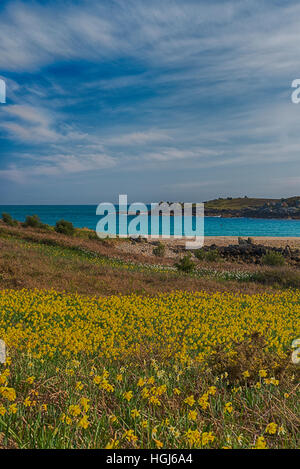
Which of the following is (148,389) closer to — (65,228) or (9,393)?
(9,393)

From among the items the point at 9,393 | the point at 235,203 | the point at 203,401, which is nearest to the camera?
the point at 9,393

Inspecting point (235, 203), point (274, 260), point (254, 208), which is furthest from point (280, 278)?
point (235, 203)

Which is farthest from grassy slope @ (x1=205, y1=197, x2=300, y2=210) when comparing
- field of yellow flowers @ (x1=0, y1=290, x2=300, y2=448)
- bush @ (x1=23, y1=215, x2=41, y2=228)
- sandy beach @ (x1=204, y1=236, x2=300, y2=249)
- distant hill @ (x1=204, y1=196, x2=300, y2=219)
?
field of yellow flowers @ (x1=0, y1=290, x2=300, y2=448)

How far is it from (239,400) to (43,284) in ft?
35.9

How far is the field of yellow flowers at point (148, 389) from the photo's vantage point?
142 inches

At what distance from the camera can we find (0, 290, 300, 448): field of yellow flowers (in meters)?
3.61

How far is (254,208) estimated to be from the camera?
156875 mm

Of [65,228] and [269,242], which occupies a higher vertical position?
[65,228]

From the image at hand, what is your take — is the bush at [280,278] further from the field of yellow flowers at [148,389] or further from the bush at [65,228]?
the bush at [65,228]

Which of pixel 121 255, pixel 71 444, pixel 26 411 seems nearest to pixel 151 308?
pixel 26 411

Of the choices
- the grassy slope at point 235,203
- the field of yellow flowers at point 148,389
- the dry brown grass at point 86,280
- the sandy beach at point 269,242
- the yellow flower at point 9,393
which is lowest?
the sandy beach at point 269,242

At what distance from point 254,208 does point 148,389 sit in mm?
159445

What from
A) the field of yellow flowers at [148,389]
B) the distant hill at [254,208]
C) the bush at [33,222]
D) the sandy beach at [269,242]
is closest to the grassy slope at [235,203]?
the distant hill at [254,208]

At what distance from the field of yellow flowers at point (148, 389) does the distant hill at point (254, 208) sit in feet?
441
